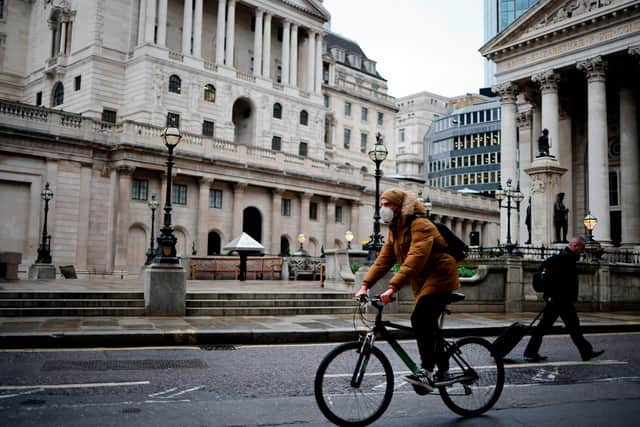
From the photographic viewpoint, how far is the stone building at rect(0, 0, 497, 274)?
3947 centimetres

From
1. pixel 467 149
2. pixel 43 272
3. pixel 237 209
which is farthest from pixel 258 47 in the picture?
pixel 467 149

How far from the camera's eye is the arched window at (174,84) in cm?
5325

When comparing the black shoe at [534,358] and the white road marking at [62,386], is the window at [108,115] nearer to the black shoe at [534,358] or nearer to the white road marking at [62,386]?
the white road marking at [62,386]

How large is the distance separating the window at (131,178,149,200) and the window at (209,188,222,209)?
16.6 feet

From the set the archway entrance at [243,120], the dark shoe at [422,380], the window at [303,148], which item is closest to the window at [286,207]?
the archway entrance at [243,120]

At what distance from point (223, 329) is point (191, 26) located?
48.1m

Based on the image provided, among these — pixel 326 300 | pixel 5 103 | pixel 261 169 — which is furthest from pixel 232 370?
pixel 261 169

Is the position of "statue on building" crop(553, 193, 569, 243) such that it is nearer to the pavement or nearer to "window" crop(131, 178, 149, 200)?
the pavement

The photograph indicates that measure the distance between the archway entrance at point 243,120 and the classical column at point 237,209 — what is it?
44.0 feet

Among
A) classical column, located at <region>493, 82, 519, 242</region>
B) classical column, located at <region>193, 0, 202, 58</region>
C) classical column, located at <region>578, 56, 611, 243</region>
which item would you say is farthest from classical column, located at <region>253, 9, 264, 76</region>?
classical column, located at <region>578, 56, 611, 243</region>

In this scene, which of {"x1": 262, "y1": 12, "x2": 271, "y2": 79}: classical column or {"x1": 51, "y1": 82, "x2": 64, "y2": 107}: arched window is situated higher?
{"x1": 262, "y1": 12, "x2": 271, "y2": 79}: classical column

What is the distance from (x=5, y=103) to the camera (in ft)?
122

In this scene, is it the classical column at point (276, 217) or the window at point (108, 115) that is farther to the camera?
→ the window at point (108, 115)

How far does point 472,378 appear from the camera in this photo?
20.6ft
